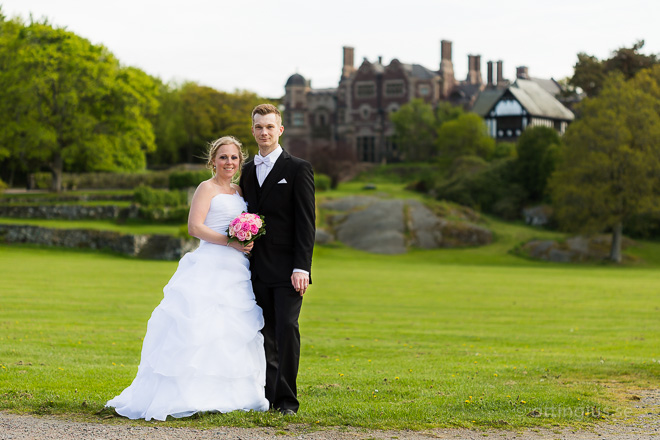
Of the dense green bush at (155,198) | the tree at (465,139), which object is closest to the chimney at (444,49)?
the tree at (465,139)

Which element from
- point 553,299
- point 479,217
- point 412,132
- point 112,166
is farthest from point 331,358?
point 412,132

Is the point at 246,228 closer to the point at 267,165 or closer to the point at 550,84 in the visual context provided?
the point at 267,165

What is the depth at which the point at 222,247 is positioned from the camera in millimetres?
8023

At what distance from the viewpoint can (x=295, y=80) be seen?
9519cm

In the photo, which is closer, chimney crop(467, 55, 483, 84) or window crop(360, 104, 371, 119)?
window crop(360, 104, 371, 119)

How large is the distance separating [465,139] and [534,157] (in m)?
12.3

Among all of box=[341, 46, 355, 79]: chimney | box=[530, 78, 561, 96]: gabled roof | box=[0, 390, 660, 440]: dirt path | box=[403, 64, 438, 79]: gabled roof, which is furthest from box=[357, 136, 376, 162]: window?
box=[0, 390, 660, 440]: dirt path

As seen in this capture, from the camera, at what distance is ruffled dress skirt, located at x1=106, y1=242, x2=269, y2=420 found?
24.8ft

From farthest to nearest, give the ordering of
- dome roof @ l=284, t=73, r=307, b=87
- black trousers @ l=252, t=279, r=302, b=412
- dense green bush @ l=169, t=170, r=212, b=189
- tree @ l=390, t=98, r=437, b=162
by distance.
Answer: dome roof @ l=284, t=73, r=307, b=87
tree @ l=390, t=98, r=437, b=162
dense green bush @ l=169, t=170, r=212, b=189
black trousers @ l=252, t=279, r=302, b=412

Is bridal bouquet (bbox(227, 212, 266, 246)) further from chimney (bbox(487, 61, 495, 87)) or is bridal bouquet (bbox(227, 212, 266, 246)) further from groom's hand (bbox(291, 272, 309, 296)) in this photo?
chimney (bbox(487, 61, 495, 87))

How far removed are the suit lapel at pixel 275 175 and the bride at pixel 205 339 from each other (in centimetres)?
39

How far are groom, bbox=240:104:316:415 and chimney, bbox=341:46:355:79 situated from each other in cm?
8878

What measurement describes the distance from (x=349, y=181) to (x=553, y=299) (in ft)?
158

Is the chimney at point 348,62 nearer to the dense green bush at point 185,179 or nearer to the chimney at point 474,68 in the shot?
the chimney at point 474,68
